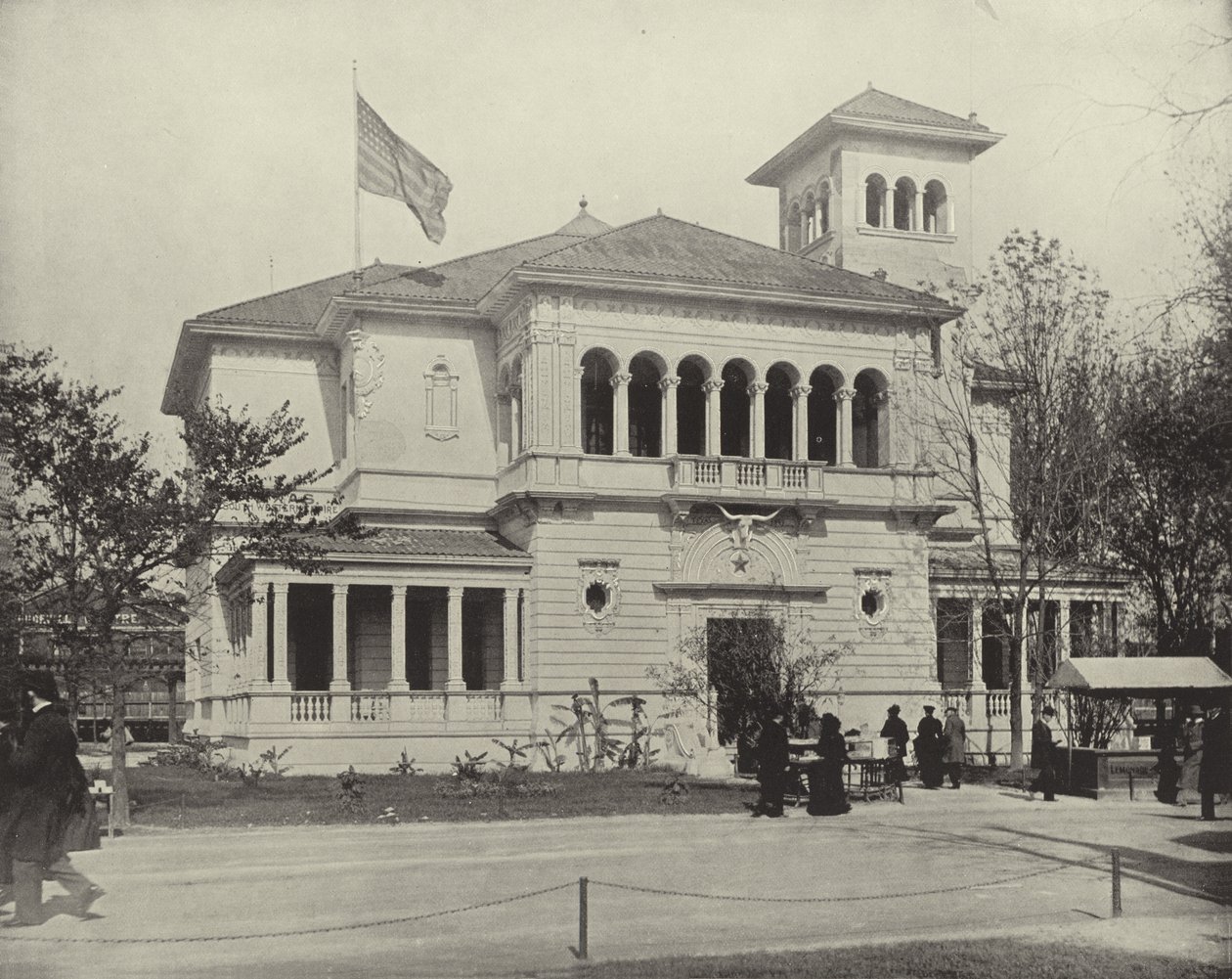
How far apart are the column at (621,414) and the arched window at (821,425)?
6643 millimetres

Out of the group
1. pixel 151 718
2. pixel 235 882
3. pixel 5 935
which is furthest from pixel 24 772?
pixel 151 718

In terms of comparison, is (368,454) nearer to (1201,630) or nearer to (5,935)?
(1201,630)

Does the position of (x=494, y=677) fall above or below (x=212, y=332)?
below

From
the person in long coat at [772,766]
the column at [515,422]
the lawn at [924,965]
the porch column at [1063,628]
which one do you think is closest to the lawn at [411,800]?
the person in long coat at [772,766]

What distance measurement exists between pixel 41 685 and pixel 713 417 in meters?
24.9

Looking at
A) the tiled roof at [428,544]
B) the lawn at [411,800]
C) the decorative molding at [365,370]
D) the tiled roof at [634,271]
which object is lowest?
the lawn at [411,800]

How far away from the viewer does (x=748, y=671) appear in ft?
112

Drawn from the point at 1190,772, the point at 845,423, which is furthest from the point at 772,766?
the point at 845,423

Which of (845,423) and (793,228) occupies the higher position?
(793,228)

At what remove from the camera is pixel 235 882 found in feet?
53.2

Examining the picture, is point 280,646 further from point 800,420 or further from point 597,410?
point 800,420

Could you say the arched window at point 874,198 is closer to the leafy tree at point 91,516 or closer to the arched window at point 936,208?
the arched window at point 936,208

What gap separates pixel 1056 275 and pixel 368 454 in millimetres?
17240

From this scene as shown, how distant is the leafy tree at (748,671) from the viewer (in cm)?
3316
